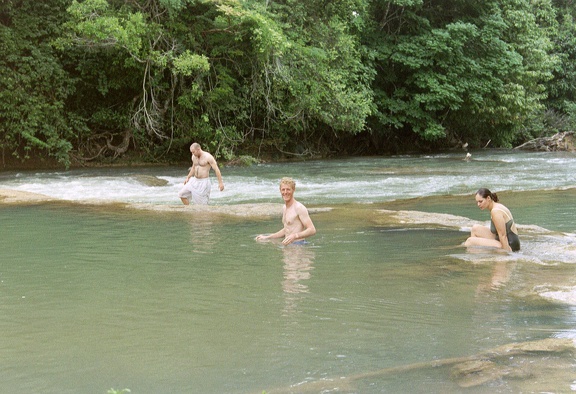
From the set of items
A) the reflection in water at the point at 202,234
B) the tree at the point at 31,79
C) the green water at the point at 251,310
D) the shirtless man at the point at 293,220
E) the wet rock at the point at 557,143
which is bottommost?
the green water at the point at 251,310

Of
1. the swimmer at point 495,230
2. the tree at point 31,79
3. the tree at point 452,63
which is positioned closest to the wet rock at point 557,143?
the tree at point 452,63

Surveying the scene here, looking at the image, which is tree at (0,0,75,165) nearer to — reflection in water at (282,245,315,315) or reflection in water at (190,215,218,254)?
reflection in water at (190,215,218,254)

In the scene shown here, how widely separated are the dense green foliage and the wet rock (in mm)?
1315

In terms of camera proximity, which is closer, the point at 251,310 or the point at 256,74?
the point at 251,310

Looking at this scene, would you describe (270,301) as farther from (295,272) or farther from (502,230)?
(502,230)

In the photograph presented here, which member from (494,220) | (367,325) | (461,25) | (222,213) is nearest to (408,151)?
(461,25)

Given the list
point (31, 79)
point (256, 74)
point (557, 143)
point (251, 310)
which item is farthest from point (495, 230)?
point (557, 143)

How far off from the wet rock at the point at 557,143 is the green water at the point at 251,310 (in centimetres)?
2532

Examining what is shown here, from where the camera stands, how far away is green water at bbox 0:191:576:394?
4.83m

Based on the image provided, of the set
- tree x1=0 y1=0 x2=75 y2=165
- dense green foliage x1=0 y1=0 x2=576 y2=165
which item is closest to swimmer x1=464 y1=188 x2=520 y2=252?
dense green foliage x1=0 y1=0 x2=576 y2=165

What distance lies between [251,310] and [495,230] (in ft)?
13.9

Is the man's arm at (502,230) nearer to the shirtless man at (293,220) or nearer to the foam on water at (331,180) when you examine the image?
the shirtless man at (293,220)

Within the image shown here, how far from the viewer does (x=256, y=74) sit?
2498 cm

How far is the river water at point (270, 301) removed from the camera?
4797mm
